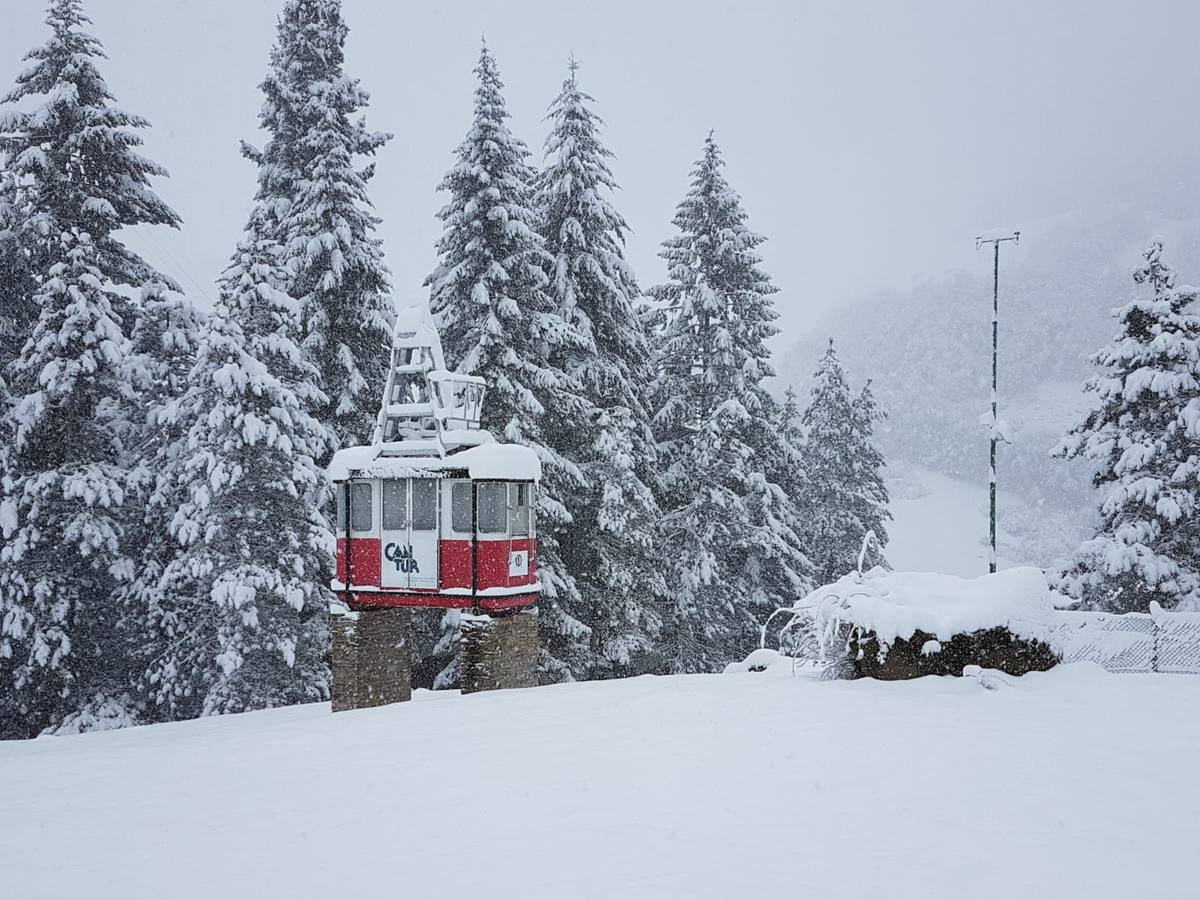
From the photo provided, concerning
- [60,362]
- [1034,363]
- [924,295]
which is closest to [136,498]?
[60,362]

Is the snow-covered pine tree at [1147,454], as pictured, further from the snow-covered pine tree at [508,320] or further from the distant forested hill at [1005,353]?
the distant forested hill at [1005,353]

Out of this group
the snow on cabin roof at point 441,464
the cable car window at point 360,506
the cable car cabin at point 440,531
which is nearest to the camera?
the snow on cabin roof at point 441,464

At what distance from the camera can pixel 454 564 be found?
553 inches

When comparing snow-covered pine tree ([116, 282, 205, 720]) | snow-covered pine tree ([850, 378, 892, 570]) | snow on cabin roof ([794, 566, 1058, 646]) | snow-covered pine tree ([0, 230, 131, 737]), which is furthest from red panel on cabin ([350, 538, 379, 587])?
snow-covered pine tree ([850, 378, 892, 570])

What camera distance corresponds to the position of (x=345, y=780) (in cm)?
739

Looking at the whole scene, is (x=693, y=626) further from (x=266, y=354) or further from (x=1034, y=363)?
(x=1034, y=363)

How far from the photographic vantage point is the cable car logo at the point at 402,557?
14383 mm

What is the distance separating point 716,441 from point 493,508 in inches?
420

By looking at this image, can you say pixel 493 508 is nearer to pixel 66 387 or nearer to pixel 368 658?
pixel 368 658

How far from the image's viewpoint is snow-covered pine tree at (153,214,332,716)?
17250mm

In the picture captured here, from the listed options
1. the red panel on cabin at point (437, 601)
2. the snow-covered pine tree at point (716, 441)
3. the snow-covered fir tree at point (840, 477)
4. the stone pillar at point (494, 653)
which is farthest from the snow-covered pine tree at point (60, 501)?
the snow-covered fir tree at point (840, 477)

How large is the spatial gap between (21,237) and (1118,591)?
1033 inches

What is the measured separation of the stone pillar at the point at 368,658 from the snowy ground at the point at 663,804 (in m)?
4.63

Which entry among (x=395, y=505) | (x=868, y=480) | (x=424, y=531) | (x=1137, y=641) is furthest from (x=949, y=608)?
(x=868, y=480)
